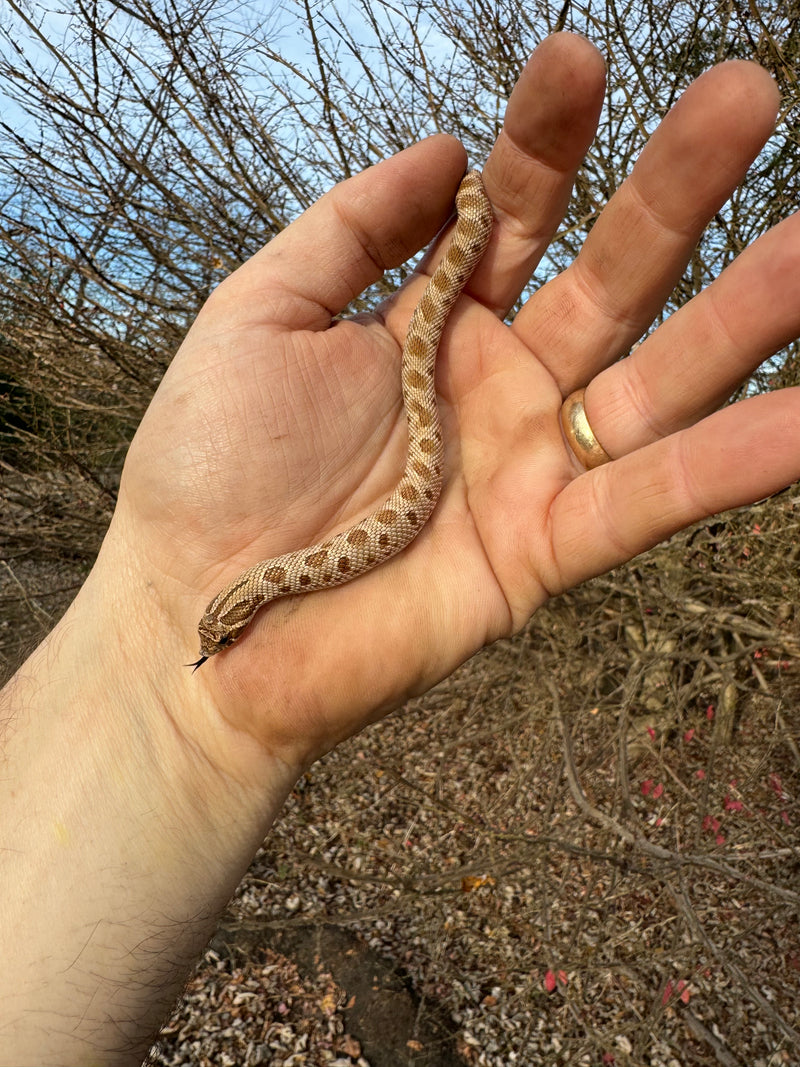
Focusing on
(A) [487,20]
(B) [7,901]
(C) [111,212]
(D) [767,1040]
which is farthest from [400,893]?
(A) [487,20]

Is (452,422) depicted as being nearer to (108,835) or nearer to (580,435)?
(580,435)

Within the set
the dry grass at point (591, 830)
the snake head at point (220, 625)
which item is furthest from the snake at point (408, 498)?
the dry grass at point (591, 830)

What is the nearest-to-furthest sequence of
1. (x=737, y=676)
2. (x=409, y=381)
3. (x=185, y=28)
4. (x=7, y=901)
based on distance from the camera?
(x=7, y=901), (x=409, y=381), (x=185, y=28), (x=737, y=676)

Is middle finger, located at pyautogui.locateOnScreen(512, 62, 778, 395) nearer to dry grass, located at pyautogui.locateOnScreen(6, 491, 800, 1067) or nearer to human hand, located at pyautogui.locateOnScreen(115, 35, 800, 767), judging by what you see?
human hand, located at pyautogui.locateOnScreen(115, 35, 800, 767)

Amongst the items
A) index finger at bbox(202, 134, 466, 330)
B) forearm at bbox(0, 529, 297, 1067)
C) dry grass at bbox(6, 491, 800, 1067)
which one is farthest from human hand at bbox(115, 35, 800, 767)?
dry grass at bbox(6, 491, 800, 1067)

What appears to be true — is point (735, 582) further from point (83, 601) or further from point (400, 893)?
point (83, 601)

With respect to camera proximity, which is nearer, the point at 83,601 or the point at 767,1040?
the point at 83,601
